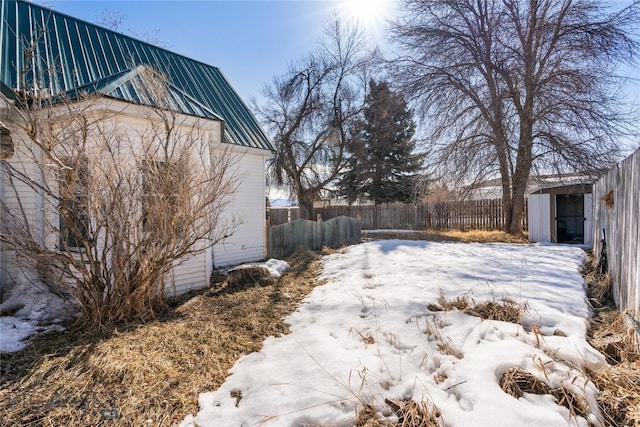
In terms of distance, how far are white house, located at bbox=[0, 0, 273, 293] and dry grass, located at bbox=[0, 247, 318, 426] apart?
49.7 inches

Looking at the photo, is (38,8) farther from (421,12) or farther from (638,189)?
(421,12)

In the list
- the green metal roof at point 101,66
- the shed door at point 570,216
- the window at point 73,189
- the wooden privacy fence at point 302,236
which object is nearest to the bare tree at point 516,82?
the shed door at point 570,216

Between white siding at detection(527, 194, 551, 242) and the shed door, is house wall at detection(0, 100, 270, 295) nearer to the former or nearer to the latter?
white siding at detection(527, 194, 551, 242)

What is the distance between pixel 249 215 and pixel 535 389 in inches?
310

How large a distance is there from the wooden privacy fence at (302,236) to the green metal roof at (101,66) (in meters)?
2.49

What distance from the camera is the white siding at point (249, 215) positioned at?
8812 millimetres

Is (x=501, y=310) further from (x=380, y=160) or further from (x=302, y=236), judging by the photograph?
(x=380, y=160)

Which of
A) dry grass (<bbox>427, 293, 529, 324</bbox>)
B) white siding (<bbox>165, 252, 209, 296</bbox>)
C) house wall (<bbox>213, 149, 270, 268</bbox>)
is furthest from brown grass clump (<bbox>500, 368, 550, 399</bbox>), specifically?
house wall (<bbox>213, 149, 270, 268</bbox>)

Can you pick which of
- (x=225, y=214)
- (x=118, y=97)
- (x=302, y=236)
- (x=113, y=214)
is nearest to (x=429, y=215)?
(x=302, y=236)

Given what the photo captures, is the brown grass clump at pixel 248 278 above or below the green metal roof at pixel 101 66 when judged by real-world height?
below

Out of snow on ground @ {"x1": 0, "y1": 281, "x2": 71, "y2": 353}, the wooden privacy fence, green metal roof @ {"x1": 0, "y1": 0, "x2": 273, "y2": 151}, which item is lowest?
snow on ground @ {"x1": 0, "y1": 281, "x2": 71, "y2": 353}

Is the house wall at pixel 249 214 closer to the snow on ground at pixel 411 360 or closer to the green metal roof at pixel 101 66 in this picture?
the green metal roof at pixel 101 66

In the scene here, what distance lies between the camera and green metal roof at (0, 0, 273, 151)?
5.34m

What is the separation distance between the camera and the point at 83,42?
7988 millimetres
